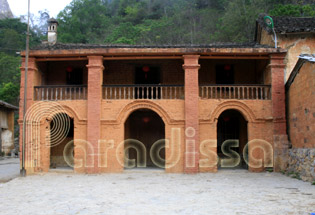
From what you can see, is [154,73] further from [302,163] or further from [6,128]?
[6,128]

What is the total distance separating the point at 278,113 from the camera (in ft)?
41.1

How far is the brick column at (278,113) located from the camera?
484 inches

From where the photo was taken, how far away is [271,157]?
12.4 meters

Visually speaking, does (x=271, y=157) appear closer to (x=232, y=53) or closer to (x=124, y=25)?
(x=232, y=53)

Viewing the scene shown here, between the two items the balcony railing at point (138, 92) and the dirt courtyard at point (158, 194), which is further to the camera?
the balcony railing at point (138, 92)

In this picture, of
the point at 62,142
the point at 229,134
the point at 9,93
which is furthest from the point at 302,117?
the point at 9,93

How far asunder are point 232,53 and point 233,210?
7563 mm

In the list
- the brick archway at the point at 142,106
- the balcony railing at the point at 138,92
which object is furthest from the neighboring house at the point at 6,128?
the brick archway at the point at 142,106

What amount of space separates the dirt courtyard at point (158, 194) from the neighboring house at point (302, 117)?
0.64 meters

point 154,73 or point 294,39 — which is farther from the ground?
point 294,39

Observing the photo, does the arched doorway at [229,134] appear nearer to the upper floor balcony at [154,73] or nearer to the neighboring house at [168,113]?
the upper floor balcony at [154,73]

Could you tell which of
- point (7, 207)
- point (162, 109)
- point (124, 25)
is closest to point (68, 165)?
point (162, 109)

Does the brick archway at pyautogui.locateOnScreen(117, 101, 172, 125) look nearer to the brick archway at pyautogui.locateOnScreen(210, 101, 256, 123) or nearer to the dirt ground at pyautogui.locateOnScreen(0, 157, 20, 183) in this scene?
the brick archway at pyautogui.locateOnScreen(210, 101, 256, 123)

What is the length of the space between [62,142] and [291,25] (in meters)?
12.3
